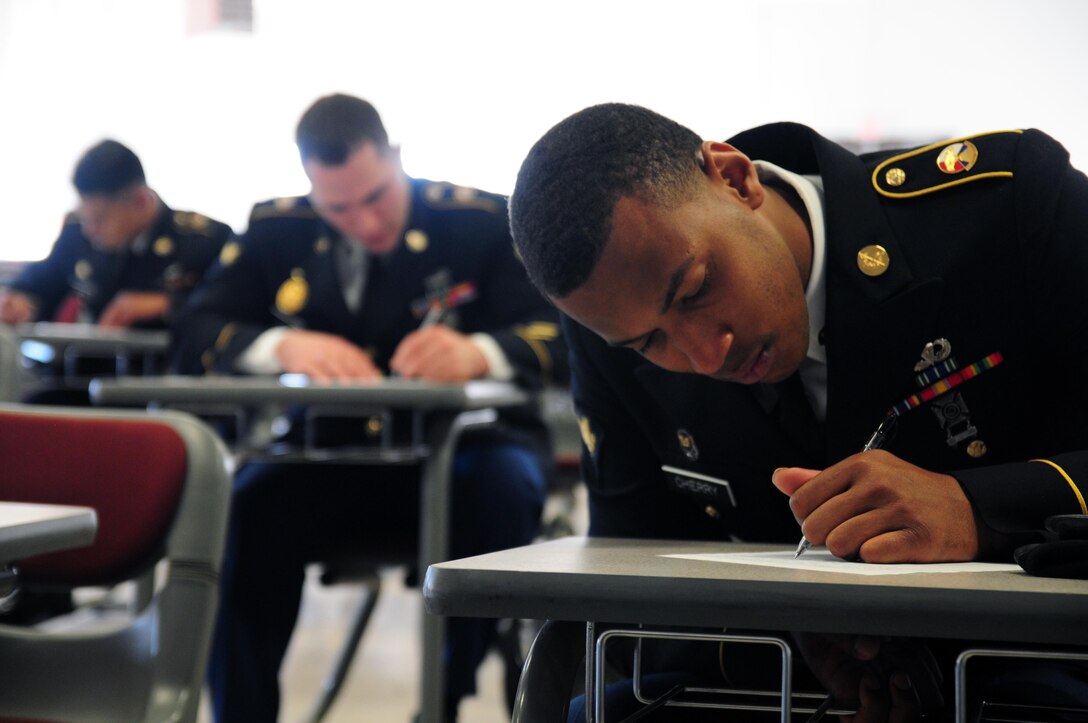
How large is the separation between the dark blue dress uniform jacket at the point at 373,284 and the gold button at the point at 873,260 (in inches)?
56.5

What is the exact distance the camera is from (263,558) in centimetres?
220

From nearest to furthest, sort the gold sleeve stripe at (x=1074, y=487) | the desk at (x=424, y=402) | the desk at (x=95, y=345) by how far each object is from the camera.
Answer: the gold sleeve stripe at (x=1074, y=487)
the desk at (x=424, y=402)
the desk at (x=95, y=345)

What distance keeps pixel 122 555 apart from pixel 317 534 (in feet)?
2.95

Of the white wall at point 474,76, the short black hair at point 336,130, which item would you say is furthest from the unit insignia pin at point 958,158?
the white wall at point 474,76

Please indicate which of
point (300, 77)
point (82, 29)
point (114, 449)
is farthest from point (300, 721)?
point (82, 29)

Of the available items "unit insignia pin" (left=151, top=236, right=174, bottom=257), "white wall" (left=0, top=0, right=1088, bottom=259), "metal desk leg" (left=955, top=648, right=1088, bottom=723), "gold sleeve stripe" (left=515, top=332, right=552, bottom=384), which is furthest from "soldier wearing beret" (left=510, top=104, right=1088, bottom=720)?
"white wall" (left=0, top=0, right=1088, bottom=259)

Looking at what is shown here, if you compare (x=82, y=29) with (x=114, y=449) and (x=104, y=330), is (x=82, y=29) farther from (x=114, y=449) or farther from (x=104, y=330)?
(x=114, y=449)

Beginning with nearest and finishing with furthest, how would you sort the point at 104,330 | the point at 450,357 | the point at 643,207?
the point at 643,207 → the point at 450,357 → the point at 104,330

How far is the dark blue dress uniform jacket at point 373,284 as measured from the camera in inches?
106

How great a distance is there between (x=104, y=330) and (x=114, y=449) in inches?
102

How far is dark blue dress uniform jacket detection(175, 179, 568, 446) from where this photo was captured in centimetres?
269

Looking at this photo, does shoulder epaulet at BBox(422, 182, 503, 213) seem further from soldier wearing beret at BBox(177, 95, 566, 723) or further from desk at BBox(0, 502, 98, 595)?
desk at BBox(0, 502, 98, 595)

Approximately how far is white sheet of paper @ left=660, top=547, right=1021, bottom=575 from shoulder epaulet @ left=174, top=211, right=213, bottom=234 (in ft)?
11.4

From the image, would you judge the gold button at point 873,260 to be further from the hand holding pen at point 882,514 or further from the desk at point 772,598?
the desk at point 772,598
